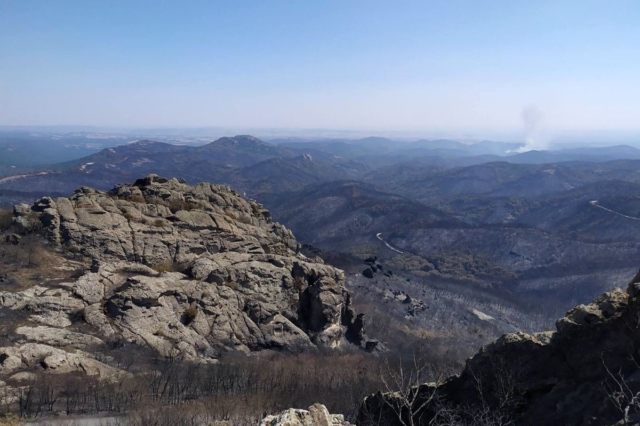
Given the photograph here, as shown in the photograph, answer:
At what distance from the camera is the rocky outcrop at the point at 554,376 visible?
62.0ft

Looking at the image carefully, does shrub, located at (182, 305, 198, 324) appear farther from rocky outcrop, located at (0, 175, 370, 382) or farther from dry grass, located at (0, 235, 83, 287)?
dry grass, located at (0, 235, 83, 287)

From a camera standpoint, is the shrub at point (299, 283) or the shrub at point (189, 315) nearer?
the shrub at point (189, 315)

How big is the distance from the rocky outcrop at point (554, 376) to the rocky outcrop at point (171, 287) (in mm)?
27876

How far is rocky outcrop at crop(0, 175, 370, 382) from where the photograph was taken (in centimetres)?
4000


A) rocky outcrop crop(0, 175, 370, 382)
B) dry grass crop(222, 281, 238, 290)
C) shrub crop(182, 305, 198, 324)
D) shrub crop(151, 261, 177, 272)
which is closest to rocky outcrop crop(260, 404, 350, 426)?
rocky outcrop crop(0, 175, 370, 382)

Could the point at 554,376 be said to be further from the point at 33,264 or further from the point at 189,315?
the point at 33,264

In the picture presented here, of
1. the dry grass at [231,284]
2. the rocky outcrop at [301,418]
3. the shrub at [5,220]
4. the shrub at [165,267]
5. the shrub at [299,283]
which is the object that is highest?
the shrub at [5,220]

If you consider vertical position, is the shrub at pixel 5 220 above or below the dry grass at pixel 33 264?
above

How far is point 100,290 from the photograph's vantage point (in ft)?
146

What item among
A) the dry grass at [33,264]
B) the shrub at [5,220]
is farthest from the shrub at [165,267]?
the shrub at [5,220]

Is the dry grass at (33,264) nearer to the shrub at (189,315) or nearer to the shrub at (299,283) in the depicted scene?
the shrub at (189,315)

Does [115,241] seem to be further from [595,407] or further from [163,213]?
[595,407]

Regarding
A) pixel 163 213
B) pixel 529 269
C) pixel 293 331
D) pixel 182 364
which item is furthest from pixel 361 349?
pixel 529 269

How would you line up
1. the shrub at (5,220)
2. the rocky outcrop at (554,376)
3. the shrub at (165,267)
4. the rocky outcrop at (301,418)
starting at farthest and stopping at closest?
the shrub at (165,267) → the shrub at (5,220) → the rocky outcrop at (554,376) → the rocky outcrop at (301,418)
